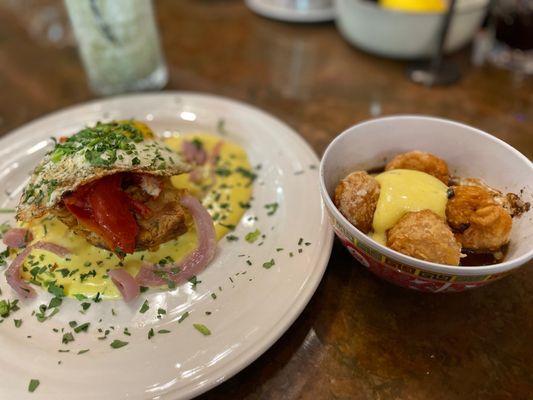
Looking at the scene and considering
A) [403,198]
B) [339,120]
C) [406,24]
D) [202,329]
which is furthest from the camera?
[406,24]

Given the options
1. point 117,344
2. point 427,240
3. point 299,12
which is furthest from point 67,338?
point 299,12

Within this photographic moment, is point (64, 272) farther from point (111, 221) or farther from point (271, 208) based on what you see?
point (271, 208)

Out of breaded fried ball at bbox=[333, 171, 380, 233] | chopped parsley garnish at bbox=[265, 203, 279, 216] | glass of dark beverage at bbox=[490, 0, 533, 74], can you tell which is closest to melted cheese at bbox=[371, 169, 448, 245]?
breaded fried ball at bbox=[333, 171, 380, 233]

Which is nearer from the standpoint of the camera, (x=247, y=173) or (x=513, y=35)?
(x=247, y=173)

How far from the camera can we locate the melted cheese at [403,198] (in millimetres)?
1259

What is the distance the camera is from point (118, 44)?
212 cm

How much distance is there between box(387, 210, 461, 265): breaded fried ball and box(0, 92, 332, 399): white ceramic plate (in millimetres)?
240

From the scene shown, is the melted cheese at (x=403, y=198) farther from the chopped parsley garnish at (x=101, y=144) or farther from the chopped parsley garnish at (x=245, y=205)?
the chopped parsley garnish at (x=101, y=144)

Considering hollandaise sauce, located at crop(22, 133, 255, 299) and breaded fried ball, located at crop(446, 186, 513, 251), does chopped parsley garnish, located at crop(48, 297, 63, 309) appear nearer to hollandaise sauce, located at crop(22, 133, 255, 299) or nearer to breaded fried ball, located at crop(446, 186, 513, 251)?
hollandaise sauce, located at crop(22, 133, 255, 299)

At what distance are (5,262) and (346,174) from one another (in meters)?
1.14

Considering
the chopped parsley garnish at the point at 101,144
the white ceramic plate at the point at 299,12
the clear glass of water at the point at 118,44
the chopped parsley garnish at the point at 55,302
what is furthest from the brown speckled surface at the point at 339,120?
the chopped parsley garnish at the point at 101,144

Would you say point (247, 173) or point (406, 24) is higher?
point (406, 24)

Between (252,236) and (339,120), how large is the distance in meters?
0.90

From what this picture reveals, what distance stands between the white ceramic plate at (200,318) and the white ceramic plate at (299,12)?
1.41 metres
